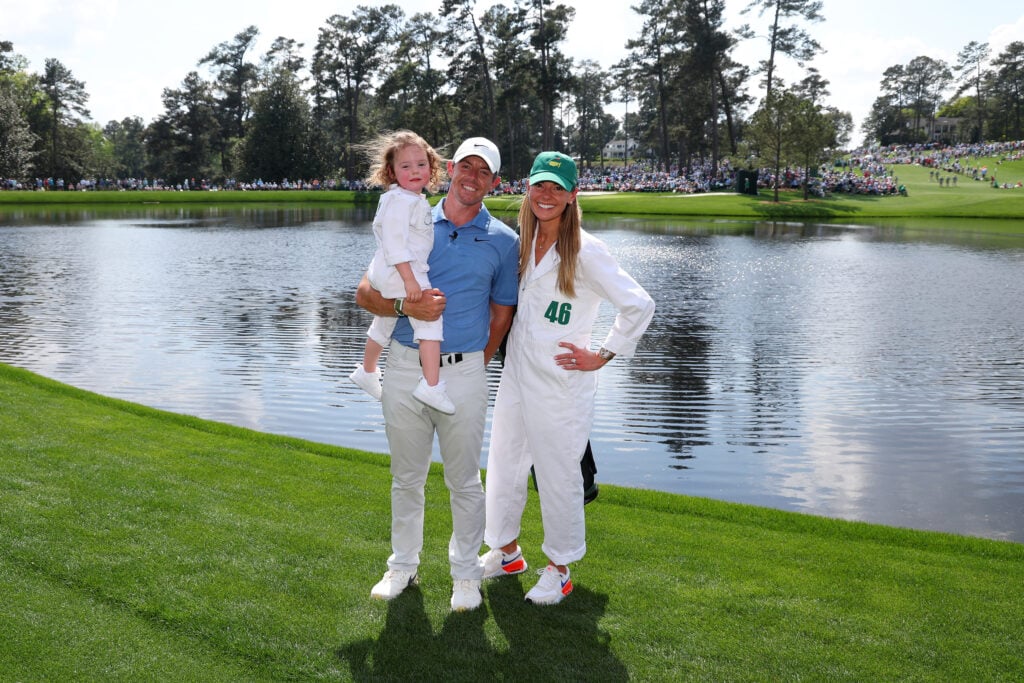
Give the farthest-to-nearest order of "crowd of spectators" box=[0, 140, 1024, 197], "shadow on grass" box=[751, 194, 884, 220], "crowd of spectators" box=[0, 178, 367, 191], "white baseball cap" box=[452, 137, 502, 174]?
"crowd of spectators" box=[0, 178, 367, 191] < "crowd of spectators" box=[0, 140, 1024, 197] < "shadow on grass" box=[751, 194, 884, 220] < "white baseball cap" box=[452, 137, 502, 174]

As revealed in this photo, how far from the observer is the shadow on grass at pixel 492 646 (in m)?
3.65

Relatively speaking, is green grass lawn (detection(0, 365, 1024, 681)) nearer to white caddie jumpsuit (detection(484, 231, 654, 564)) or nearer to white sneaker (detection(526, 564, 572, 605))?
white sneaker (detection(526, 564, 572, 605))

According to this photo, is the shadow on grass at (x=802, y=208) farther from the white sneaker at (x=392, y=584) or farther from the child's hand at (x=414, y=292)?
the child's hand at (x=414, y=292)

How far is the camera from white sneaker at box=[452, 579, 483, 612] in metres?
4.22

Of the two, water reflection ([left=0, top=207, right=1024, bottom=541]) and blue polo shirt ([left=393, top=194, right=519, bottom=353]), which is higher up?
blue polo shirt ([left=393, top=194, right=519, bottom=353])

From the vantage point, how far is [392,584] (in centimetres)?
429

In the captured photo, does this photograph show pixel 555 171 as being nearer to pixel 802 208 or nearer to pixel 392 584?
pixel 392 584

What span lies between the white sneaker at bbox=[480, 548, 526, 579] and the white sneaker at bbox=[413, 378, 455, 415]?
1030 millimetres

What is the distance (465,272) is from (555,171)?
66cm

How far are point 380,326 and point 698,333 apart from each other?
1259cm

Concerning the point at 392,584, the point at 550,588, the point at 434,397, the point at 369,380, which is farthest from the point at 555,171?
the point at 392,584

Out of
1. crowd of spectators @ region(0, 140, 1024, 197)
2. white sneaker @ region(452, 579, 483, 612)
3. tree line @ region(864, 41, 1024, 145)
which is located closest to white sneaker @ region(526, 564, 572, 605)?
white sneaker @ region(452, 579, 483, 612)

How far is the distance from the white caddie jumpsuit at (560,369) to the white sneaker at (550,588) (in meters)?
0.07

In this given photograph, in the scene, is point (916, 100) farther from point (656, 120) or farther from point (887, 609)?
point (887, 609)
